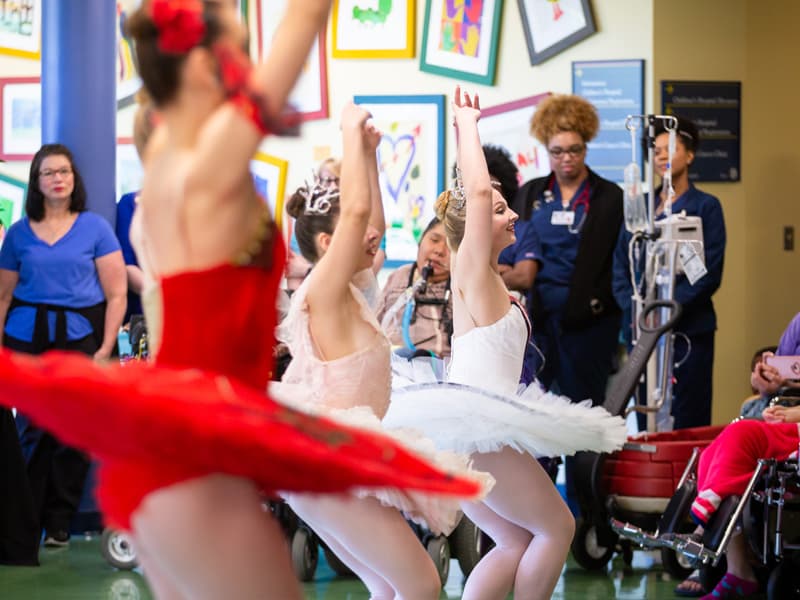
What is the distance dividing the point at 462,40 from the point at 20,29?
2.91m

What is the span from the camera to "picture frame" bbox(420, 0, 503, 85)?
26.9 feet

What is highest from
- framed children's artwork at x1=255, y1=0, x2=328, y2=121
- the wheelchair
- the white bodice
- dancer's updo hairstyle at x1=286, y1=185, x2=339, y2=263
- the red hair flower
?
framed children's artwork at x1=255, y1=0, x2=328, y2=121

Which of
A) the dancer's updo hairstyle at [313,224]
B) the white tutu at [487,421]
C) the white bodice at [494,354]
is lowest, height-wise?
the white tutu at [487,421]

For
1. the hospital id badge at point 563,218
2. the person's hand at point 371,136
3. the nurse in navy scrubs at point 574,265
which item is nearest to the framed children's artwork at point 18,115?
the nurse in navy scrubs at point 574,265

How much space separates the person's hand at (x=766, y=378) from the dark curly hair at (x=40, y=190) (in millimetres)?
3194

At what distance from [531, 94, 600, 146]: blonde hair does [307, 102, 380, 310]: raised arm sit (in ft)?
12.3

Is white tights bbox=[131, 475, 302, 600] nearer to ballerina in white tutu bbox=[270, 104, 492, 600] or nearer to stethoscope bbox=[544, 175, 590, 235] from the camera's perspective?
ballerina in white tutu bbox=[270, 104, 492, 600]

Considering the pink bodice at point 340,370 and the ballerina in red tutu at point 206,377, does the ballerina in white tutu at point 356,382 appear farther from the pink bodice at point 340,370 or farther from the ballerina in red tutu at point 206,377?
the ballerina in red tutu at point 206,377

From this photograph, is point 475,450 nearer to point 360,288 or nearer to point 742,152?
point 360,288

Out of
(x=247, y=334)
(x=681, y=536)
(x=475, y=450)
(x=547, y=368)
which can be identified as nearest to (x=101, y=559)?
(x=547, y=368)

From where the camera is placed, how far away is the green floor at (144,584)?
216 inches

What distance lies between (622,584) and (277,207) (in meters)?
3.92

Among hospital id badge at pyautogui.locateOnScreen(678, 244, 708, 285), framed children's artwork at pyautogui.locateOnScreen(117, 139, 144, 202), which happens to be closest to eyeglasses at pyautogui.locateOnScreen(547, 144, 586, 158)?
hospital id badge at pyautogui.locateOnScreen(678, 244, 708, 285)

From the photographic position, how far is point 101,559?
20.9 feet
